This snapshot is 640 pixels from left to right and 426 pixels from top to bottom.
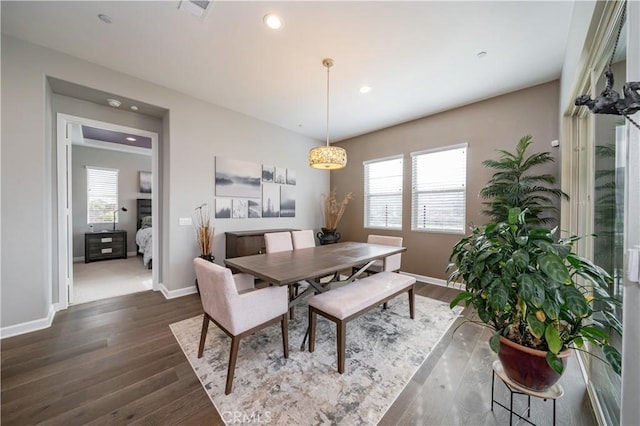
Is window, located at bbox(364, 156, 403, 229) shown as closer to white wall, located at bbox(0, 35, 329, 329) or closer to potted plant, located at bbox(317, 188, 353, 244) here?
potted plant, located at bbox(317, 188, 353, 244)

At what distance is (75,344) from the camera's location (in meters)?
2.13

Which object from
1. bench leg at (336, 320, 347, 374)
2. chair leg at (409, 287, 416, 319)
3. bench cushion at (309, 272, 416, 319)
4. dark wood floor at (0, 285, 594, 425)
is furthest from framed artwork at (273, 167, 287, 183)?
bench leg at (336, 320, 347, 374)

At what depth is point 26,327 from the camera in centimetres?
232

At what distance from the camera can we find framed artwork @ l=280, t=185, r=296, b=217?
4.64 meters

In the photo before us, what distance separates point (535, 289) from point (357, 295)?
1288 mm

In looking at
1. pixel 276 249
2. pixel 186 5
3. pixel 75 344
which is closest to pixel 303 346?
pixel 276 249

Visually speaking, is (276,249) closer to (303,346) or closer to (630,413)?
(303,346)

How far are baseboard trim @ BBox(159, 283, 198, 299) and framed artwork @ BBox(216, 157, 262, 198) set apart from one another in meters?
1.50

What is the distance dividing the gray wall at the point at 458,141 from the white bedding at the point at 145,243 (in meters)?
4.36

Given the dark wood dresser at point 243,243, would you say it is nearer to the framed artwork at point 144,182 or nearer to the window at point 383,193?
the window at point 383,193

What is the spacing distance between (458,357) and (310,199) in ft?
12.6

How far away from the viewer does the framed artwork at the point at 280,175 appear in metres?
4.53

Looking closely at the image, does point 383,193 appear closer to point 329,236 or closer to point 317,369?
point 329,236

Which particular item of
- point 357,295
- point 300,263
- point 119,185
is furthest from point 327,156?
point 119,185
